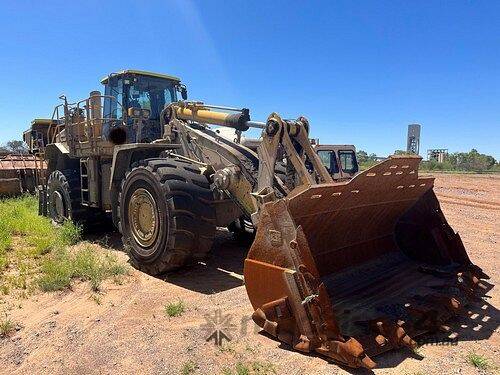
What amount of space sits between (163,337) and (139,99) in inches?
206

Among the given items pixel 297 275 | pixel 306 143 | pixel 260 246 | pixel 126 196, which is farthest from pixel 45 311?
pixel 306 143

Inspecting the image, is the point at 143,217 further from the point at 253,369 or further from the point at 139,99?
the point at 253,369

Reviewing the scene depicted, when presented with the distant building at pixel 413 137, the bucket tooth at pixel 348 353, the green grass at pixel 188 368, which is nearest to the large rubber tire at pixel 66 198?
the green grass at pixel 188 368

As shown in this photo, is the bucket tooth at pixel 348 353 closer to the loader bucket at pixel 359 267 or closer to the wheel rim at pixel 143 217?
the loader bucket at pixel 359 267

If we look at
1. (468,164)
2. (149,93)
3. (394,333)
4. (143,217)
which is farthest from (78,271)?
(468,164)

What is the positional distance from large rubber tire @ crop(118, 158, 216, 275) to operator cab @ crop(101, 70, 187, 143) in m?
1.93

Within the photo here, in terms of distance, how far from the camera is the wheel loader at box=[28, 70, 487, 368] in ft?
11.2

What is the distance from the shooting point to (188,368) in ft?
10.7

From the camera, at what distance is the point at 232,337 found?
378cm

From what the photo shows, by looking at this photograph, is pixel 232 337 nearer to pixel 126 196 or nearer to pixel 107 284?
pixel 107 284

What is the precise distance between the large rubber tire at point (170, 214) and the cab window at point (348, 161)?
6.81m

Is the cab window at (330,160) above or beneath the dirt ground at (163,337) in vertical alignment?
above

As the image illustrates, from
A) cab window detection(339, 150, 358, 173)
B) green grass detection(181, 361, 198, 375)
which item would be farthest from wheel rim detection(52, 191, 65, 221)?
cab window detection(339, 150, 358, 173)

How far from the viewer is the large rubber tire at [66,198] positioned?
854 centimetres
